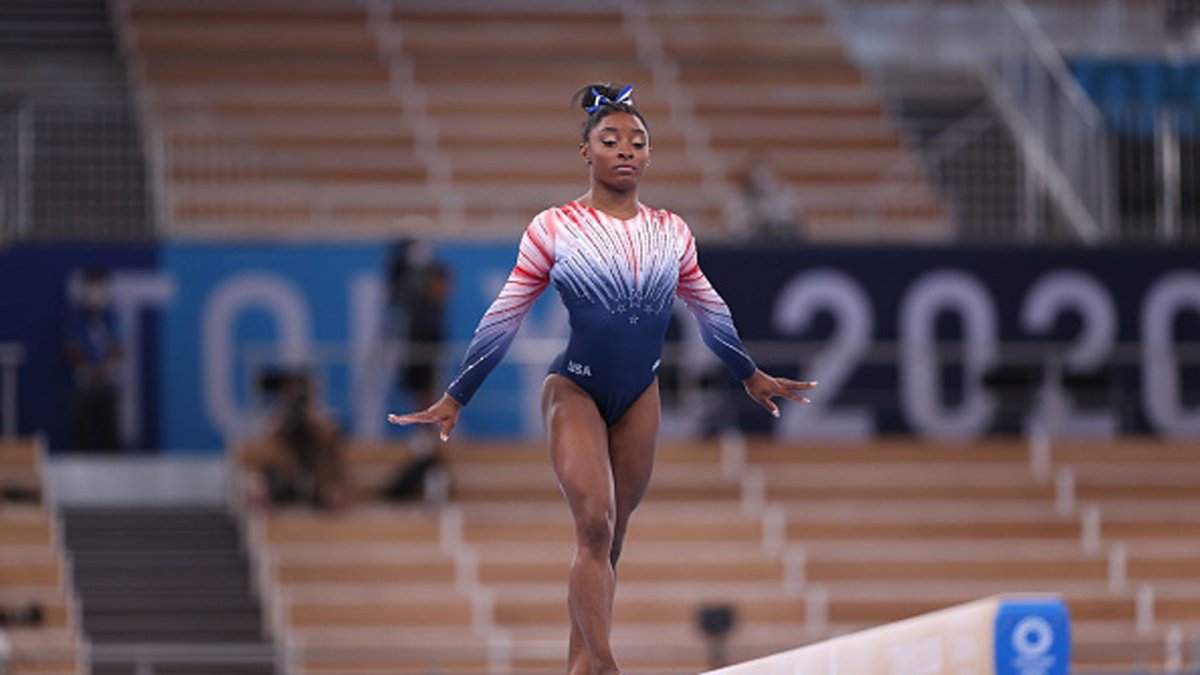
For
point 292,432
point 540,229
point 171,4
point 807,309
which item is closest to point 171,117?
point 171,4

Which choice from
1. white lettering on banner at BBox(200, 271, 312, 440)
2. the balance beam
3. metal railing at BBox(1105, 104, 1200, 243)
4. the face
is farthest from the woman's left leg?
metal railing at BBox(1105, 104, 1200, 243)

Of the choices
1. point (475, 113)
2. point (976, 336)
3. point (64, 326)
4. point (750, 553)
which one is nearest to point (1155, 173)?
point (976, 336)

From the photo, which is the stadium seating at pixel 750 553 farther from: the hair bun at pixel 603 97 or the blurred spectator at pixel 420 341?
the hair bun at pixel 603 97

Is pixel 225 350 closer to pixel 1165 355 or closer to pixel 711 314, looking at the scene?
pixel 1165 355

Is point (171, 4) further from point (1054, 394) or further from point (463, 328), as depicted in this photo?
point (1054, 394)

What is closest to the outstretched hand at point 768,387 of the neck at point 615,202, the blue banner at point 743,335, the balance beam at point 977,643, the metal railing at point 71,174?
the neck at point 615,202

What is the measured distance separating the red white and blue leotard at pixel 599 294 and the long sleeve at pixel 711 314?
67 mm

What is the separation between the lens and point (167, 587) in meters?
15.6

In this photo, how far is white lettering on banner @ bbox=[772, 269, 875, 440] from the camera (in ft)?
57.3

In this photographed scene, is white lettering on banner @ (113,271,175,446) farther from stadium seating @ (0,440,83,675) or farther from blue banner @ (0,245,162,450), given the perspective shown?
stadium seating @ (0,440,83,675)

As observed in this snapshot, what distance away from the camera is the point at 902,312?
17.6 meters

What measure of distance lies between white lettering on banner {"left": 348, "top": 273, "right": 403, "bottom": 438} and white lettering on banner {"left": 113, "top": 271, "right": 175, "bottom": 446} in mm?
1272

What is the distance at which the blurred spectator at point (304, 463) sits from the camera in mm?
15727

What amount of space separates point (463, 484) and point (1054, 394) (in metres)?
4.24
